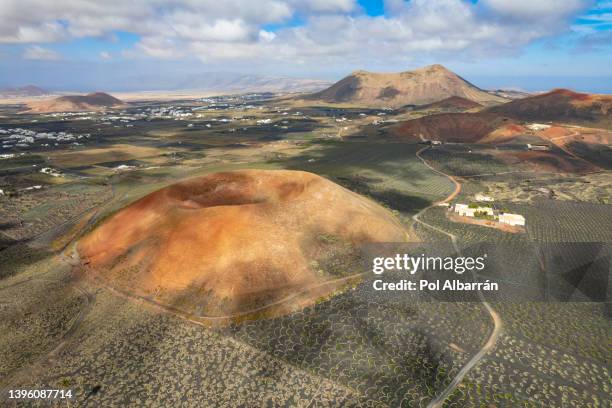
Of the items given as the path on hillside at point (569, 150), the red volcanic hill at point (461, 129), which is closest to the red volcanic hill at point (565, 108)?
the red volcanic hill at point (461, 129)

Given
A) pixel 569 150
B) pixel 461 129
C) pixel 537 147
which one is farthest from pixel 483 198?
pixel 461 129

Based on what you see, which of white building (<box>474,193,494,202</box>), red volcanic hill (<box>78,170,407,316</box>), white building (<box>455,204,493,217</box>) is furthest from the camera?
white building (<box>474,193,494,202</box>)

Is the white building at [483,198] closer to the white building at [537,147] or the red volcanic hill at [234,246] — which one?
the red volcanic hill at [234,246]

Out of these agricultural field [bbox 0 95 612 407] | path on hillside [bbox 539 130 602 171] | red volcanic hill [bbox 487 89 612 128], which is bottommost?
agricultural field [bbox 0 95 612 407]

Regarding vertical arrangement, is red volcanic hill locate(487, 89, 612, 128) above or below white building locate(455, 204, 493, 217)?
above

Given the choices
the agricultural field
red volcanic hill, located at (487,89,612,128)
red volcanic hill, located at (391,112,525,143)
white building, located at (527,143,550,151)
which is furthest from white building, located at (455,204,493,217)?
red volcanic hill, located at (487,89,612,128)

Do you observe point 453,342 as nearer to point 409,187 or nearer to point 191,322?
point 191,322

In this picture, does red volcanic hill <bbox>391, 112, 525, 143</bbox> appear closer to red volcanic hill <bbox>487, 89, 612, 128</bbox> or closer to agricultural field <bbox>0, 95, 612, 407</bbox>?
red volcanic hill <bbox>487, 89, 612, 128</bbox>
